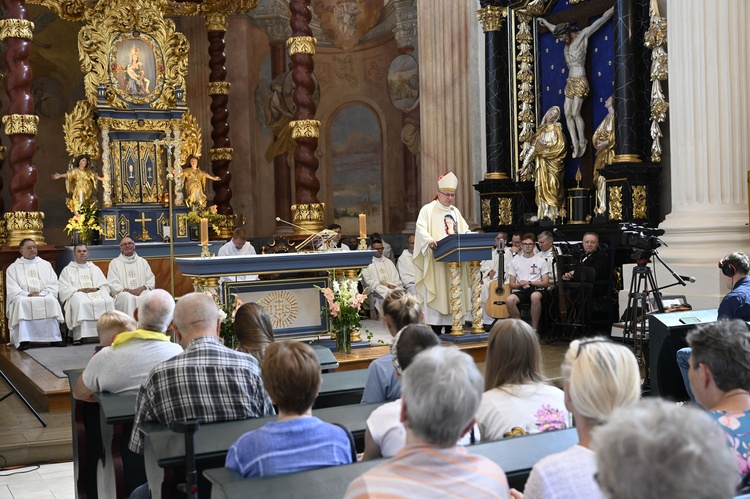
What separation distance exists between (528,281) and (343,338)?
9.32ft

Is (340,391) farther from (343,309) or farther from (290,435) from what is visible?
(343,309)

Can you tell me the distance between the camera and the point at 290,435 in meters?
3.01

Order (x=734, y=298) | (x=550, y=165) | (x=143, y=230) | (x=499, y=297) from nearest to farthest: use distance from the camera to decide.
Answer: (x=734, y=298), (x=499, y=297), (x=550, y=165), (x=143, y=230)

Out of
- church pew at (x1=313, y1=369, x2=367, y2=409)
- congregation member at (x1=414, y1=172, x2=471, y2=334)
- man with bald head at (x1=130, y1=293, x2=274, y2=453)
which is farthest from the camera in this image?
congregation member at (x1=414, y1=172, x2=471, y2=334)

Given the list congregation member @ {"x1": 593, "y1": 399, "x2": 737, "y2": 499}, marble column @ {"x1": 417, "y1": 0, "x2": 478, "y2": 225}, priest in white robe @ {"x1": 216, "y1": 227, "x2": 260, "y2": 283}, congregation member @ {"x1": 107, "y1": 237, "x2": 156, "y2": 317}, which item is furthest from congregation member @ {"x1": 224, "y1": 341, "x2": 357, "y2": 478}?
marble column @ {"x1": 417, "y1": 0, "x2": 478, "y2": 225}

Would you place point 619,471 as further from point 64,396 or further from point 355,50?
point 355,50

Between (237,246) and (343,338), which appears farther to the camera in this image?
(237,246)

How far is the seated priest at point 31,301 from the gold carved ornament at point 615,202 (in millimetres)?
6980

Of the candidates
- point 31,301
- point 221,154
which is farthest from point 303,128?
point 31,301

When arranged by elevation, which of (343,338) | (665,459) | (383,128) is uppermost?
(383,128)

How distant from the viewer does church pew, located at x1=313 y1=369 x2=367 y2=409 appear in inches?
194

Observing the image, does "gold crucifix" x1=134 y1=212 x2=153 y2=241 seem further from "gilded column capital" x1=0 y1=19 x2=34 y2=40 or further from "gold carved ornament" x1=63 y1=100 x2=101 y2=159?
"gilded column capital" x1=0 y1=19 x2=34 y2=40

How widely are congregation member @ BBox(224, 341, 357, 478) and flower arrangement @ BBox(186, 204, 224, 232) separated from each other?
11439 mm

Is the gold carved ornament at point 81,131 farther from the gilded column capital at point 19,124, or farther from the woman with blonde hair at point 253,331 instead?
the woman with blonde hair at point 253,331
